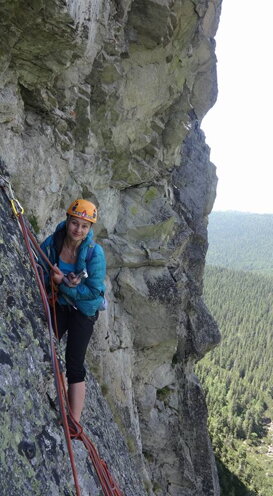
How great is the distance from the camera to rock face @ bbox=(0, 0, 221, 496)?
4789 millimetres

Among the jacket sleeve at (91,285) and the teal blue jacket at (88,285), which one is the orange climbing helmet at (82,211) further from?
the jacket sleeve at (91,285)

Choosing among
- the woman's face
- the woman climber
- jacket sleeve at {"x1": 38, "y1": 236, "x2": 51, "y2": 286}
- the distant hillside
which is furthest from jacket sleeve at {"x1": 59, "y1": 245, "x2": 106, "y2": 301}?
the distant hillside

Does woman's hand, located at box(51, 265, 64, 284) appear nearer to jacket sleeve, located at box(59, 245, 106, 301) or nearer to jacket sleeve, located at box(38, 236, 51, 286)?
jacket sleeve, located at box(59, 245, 106, 301)

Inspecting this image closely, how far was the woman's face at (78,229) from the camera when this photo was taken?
5.31 metres

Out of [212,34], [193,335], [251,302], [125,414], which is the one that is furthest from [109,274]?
[251,302]

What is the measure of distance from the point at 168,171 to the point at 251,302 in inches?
6485

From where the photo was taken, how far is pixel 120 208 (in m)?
14.4

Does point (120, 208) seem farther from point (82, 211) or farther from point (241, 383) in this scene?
point (241, 383)

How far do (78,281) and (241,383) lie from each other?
113m

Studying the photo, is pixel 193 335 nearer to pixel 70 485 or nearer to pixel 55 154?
pixel 55 154

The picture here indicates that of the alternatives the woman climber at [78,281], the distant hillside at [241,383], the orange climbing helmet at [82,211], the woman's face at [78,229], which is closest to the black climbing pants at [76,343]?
the woman climber at [78,281]

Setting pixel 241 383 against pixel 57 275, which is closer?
pixel 57 275

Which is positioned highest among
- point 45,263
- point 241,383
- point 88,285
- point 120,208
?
point 120,208

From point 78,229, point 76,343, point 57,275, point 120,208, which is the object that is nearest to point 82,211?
point 78,229
